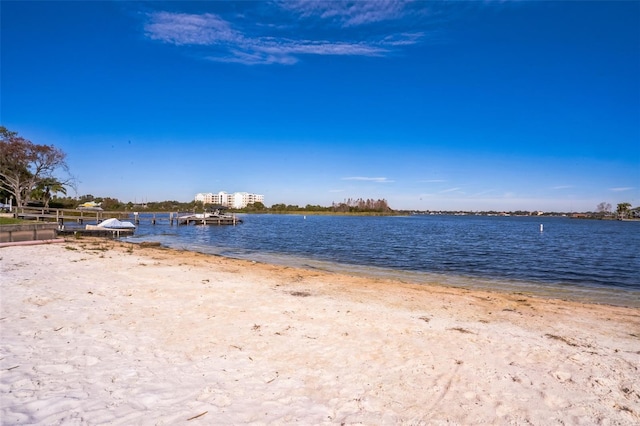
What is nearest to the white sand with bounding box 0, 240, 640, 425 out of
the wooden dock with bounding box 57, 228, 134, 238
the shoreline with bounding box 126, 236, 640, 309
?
the shoreline with bounding box 126, 236, 640, 309

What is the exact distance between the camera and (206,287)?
11.1 meters

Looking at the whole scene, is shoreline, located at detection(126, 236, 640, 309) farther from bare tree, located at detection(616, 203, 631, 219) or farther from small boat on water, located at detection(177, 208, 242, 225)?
bare tree, located at detection(616, 203, 631, 219)

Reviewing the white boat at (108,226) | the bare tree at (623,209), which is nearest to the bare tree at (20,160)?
the white boat at (108,226)

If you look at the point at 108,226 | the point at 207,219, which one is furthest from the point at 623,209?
the point at 108,226

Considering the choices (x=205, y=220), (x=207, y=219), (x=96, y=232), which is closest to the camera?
(x=96, y=232)

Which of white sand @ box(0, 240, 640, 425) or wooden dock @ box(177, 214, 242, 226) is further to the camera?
wooden dock @ box(177, 214, 242, 226)

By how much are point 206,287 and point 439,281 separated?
33.9 feet

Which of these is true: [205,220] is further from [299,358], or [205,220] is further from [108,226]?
[299,358]

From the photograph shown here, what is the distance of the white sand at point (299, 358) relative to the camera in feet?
13.8

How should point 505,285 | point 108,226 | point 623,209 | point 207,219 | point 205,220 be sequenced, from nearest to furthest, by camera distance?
point 505,285 → point 108,226 → point 205,220 → point 207,219 → point 623,209

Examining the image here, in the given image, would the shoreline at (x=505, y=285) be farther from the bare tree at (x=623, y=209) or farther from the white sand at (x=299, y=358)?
the bare tree at (x=623, y=209)

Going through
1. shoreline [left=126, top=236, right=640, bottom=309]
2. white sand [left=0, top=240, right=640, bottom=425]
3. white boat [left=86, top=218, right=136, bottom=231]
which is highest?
white boat [left=86, top=218, right=136, bottom=231]

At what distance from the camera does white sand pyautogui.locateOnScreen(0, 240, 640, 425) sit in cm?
419

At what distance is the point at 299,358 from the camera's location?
5.80 metres
